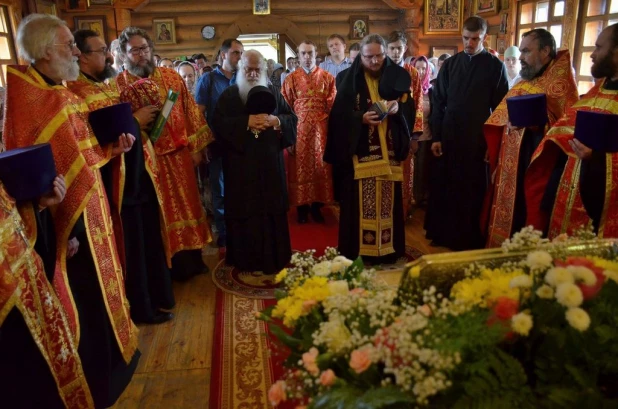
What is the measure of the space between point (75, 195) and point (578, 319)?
1.95 metres

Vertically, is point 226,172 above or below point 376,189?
above

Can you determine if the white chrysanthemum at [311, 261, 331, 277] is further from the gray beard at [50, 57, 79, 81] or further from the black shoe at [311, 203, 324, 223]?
the black shoe at [311, 203, 324, 223]

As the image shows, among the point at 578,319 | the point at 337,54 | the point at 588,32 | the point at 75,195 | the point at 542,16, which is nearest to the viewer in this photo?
the point at 578,319

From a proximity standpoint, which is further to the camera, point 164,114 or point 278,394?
point 164,114

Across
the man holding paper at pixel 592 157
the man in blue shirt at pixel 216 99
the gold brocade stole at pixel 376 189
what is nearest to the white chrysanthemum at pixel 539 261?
the man holding paper at pixel 592 157

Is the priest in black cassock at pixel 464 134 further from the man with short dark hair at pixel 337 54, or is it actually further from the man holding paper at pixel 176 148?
the man with short dark hair at pixel 337 54

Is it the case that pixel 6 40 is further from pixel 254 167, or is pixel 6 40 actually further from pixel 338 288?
pixel 338 288

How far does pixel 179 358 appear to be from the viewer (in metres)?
2.79

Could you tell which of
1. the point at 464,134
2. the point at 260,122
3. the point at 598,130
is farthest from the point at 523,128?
the point at 260,122

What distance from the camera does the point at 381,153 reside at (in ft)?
12.2

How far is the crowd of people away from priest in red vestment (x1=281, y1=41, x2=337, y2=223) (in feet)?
0.07

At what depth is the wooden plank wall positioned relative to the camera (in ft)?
34.4

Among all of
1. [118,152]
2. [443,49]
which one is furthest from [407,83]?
[443,49]

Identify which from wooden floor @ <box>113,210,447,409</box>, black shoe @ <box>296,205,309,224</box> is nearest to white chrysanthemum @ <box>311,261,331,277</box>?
wooden floor @ <box>113,210,447,409</box>
